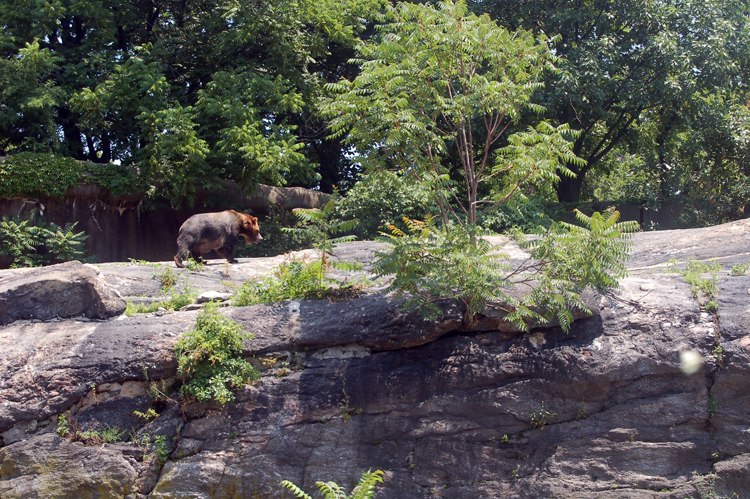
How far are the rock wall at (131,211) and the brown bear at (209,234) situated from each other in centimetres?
259

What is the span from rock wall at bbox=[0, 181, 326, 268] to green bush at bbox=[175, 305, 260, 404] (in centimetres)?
744

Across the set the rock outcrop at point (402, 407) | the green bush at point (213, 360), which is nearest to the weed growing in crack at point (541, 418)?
the rock outcrop at point (402, 407)

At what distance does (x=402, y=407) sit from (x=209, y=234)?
542 cm

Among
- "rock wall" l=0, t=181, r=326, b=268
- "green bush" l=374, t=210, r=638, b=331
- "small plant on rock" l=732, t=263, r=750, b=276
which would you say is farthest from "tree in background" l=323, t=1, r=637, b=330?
"rock wall" l=0, t=181, r=326, b=268

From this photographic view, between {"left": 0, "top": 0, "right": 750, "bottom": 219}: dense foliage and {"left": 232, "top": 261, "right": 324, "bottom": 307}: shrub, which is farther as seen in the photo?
{"left": 0, "top": 0, "right": 750, "bottom": 219}: dense foliage

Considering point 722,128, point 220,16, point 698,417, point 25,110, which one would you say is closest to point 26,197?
point 25,110

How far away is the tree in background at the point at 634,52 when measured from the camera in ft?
41.2

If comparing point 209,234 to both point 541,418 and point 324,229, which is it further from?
point 541,418

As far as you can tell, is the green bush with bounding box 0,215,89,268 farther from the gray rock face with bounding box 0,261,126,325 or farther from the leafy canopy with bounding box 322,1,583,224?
the leafy canopy with bounding box 322,1,583,224

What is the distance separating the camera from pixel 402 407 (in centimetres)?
635

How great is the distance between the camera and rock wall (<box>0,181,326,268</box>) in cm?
1241

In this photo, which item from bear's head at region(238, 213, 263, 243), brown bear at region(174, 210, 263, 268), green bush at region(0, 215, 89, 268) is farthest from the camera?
bear's head at region(238, 213, 263, 243)

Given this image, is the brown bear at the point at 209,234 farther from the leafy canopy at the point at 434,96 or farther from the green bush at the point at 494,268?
the green bush at the point at 494,268

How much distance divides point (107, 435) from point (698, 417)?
6.39m
